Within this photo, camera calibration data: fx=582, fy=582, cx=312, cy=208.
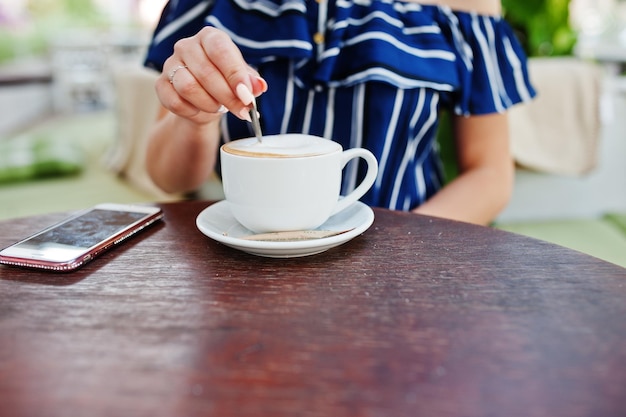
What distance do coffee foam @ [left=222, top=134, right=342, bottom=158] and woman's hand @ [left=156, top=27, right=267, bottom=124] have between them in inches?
1.4

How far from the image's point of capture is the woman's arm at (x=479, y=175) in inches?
34.5

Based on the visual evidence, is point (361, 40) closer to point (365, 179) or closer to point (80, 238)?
point (365, 179)

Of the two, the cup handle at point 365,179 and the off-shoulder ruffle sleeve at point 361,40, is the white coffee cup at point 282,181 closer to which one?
the cup handle at point 365,179

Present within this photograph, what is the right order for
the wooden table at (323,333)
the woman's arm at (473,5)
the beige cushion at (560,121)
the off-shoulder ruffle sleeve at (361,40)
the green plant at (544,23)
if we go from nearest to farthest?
the wooden table at (323,333) → the off-shoulder ruffle sleeve at (361,40) → the woman's arm at (473,5) → the beige cushion at (560,121) → the green plant at (544,23)

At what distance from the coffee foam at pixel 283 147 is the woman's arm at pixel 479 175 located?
0.35 metres

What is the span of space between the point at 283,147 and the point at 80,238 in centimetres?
20

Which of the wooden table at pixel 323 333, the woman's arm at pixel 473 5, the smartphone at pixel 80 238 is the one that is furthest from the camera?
the woman's arm at pixel 473 5

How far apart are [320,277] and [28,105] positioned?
4.64 m

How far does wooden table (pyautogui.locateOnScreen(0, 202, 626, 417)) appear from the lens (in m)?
0.31

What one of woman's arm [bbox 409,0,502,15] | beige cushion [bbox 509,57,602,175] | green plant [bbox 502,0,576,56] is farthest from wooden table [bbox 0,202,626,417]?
green plant [bbox 502,0,576,56]

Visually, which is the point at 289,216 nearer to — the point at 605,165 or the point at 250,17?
the point at 250,17

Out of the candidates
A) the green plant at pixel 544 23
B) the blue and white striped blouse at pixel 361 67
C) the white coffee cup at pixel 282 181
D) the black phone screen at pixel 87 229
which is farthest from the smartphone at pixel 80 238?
the green plant at pixel 544 23

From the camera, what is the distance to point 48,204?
165cm

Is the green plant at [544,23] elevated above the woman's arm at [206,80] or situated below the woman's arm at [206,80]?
above
